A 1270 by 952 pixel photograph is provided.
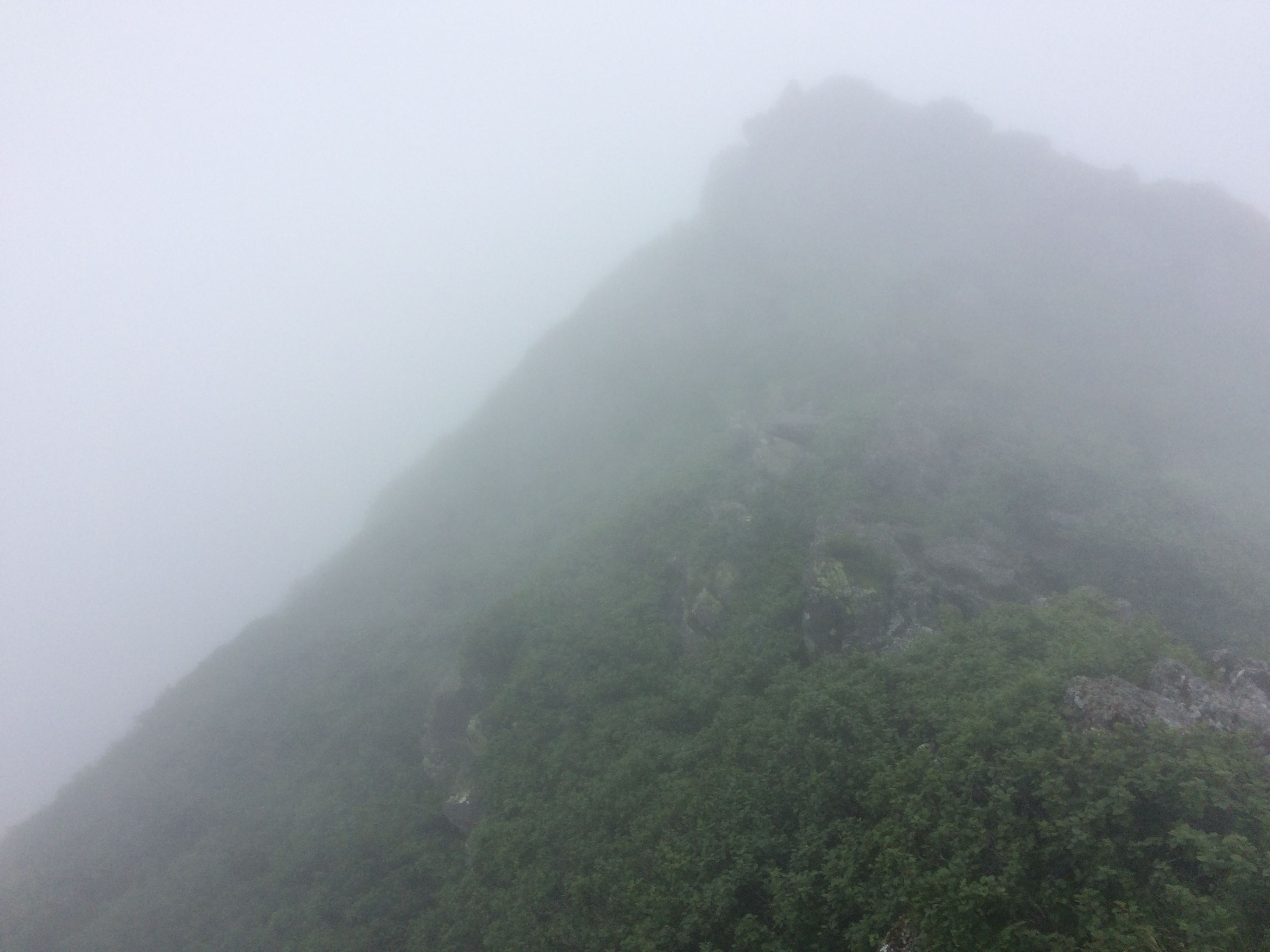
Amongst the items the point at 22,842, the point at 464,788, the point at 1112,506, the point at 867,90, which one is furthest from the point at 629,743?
the point at 867,90

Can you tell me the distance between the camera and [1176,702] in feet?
35.2

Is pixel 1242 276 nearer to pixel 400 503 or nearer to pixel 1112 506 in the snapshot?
pixel 1112 506

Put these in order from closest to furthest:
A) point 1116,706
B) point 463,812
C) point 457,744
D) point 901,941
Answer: point 901,941 → point 1116,706 → point 463,812 → point 457,744

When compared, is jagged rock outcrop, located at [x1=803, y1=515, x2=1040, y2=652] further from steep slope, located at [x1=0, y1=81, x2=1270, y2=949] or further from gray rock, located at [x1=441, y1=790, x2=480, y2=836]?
gray rock, located at [x1=441, y1=790, x2=480, y2=836]

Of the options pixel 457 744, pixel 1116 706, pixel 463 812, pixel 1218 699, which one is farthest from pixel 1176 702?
Result: pixel 457 744

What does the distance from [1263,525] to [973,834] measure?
927 inches

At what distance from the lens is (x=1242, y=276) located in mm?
37656

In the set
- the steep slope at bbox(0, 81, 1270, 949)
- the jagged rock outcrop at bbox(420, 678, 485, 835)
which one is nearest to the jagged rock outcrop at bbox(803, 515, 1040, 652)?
the steep slope at bbox(0, 81, 1270, 949)

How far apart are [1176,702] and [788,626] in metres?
9.31

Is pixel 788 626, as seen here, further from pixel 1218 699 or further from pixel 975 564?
pixel 1218 699

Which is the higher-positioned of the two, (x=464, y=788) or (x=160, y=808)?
(x=160, y=808)

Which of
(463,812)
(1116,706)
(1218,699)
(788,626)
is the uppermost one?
(463,812)

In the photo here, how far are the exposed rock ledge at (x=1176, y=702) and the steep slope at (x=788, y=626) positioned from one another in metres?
0.32

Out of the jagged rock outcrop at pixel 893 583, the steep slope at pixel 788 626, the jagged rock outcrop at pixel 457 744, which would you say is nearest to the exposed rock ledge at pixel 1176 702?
the steep slope at pixel 788 626
